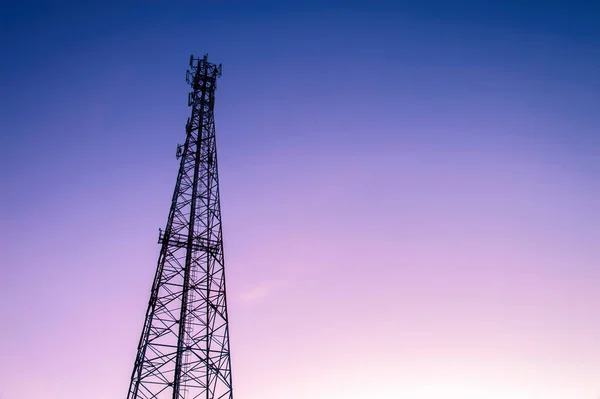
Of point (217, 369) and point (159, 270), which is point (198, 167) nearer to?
point (159, 270)

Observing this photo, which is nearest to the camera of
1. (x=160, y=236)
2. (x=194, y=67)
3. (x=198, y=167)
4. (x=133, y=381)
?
(x=133, y=381)

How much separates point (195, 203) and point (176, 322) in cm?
864

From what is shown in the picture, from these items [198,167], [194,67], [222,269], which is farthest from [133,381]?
[194,67]

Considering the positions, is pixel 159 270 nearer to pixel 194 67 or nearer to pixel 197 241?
pixel 197 241

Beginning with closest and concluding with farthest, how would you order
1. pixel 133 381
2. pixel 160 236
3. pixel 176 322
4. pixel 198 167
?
pixel 133 381
pixel 176 322
pixel 160 236
pixel 198 167

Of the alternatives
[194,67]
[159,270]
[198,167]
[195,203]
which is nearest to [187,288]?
[159,270]

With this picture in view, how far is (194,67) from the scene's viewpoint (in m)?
37.0

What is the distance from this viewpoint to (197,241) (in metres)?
32.1

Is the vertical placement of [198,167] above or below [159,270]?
above

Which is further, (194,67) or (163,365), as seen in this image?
(194,67)

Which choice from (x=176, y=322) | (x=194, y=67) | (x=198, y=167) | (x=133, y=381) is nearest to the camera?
(x=133, y=381)

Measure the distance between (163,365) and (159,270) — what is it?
6.19m

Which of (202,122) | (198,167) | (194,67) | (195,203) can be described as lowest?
(195,203)

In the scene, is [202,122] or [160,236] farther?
[202,122]
